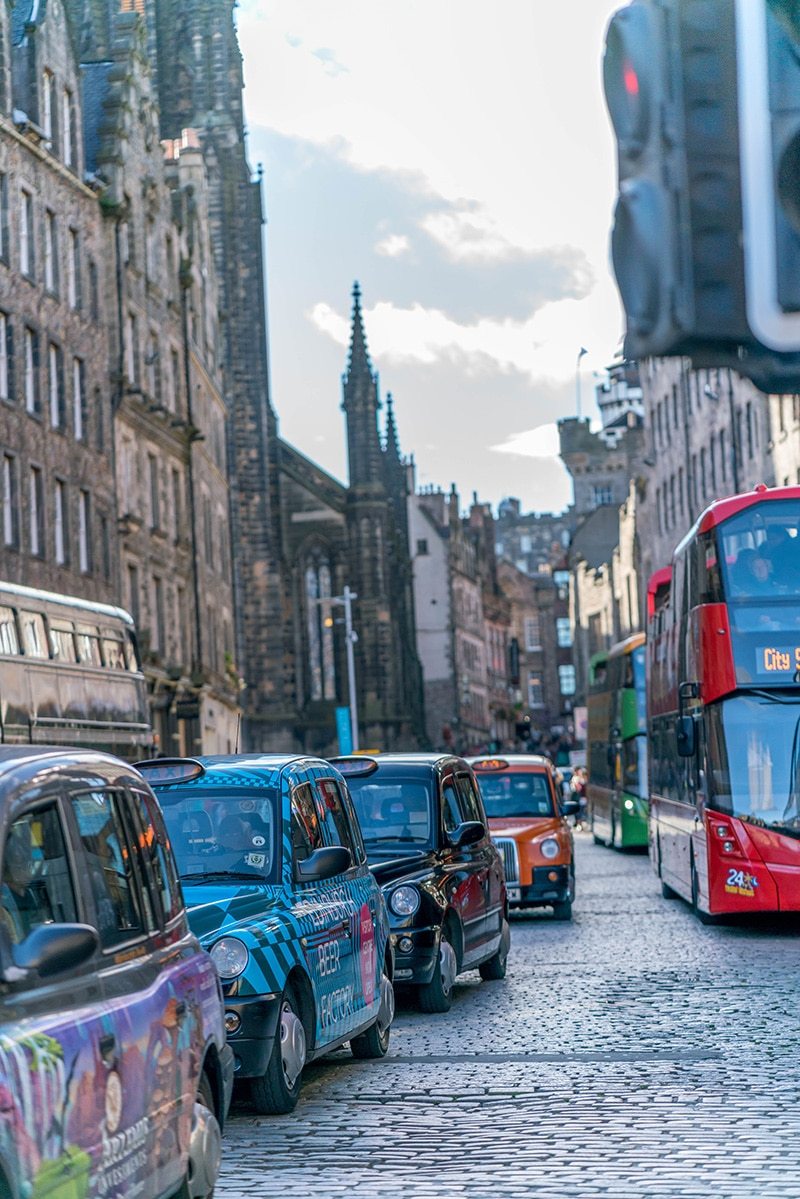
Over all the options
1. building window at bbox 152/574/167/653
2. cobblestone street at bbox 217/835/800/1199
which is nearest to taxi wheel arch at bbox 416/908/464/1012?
cobblestone street at bbox 217/835/800/1199

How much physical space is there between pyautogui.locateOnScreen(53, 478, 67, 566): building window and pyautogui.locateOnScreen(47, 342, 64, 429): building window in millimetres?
1379

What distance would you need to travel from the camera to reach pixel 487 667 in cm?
14450

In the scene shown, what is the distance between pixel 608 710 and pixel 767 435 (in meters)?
15.6

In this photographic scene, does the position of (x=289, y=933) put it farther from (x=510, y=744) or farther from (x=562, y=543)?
(x=562, y=543)

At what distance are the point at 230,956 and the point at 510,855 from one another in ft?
45.5

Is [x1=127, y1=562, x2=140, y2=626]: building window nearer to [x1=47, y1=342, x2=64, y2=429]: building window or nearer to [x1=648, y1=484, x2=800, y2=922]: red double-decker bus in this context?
[x1=47, y1=342, x2=64, y2=429]: building window

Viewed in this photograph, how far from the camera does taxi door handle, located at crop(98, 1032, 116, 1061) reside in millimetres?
5680

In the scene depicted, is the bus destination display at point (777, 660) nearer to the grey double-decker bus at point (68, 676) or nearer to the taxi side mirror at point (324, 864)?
the grey double-decker bus at point (68, 676)

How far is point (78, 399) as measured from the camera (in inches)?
1818

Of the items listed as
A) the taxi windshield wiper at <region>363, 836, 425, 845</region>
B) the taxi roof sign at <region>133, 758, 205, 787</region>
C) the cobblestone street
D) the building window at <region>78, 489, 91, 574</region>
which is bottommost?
the cobblestone street

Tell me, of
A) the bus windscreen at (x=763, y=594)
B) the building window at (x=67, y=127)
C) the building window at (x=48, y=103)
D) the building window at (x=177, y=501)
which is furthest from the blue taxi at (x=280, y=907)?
the building window at (x=177, y=501)

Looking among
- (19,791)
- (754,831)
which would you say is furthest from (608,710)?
(19,791)

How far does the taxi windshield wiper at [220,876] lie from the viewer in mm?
10773

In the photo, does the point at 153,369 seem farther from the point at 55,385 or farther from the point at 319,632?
the point at 319,632
